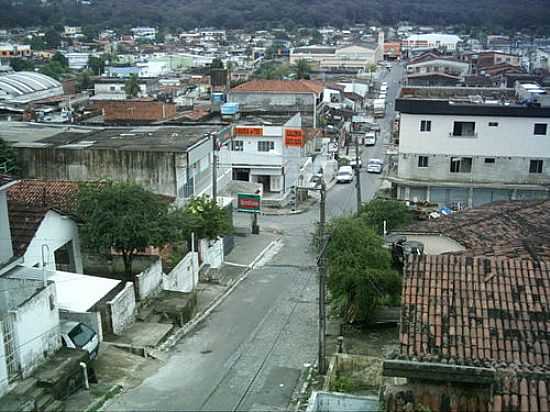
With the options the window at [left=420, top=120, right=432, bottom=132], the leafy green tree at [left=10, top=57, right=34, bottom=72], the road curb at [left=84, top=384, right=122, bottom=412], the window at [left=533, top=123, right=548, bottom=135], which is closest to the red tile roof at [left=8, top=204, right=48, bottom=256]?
the road curb at [left=84, top=384, right=122, bottom=412]

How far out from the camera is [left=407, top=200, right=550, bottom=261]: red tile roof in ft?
59.2

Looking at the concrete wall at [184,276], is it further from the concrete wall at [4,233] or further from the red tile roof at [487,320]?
the red tile roof at [487,320]

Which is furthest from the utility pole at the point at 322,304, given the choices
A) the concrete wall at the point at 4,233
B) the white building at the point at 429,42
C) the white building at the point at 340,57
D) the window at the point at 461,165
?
the white building at the point at 429,42

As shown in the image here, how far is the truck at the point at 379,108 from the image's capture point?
81.7 m

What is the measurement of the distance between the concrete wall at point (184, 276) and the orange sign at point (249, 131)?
18.6 meters

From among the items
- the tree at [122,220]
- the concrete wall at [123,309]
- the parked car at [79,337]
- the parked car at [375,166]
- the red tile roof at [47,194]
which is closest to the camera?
the parked car at [79,337]

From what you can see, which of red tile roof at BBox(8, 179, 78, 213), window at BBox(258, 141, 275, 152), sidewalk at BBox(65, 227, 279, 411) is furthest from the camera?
window at BBox(258, 141, 275, 152)

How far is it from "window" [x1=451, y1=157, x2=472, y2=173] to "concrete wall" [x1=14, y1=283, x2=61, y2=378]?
26228 millimetres

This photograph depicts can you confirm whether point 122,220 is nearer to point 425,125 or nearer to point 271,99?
point 425,125

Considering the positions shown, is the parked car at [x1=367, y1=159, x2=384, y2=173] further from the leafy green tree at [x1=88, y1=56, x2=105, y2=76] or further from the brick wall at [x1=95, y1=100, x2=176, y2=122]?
the leafy green tree at [x1=88, y1=56, x2=105, y2=76]

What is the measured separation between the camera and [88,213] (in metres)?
22.9

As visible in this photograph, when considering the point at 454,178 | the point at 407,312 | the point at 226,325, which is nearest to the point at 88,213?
the point at 226,325

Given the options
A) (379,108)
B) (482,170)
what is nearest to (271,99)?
(379,108)

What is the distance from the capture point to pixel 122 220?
2225 centimetres
